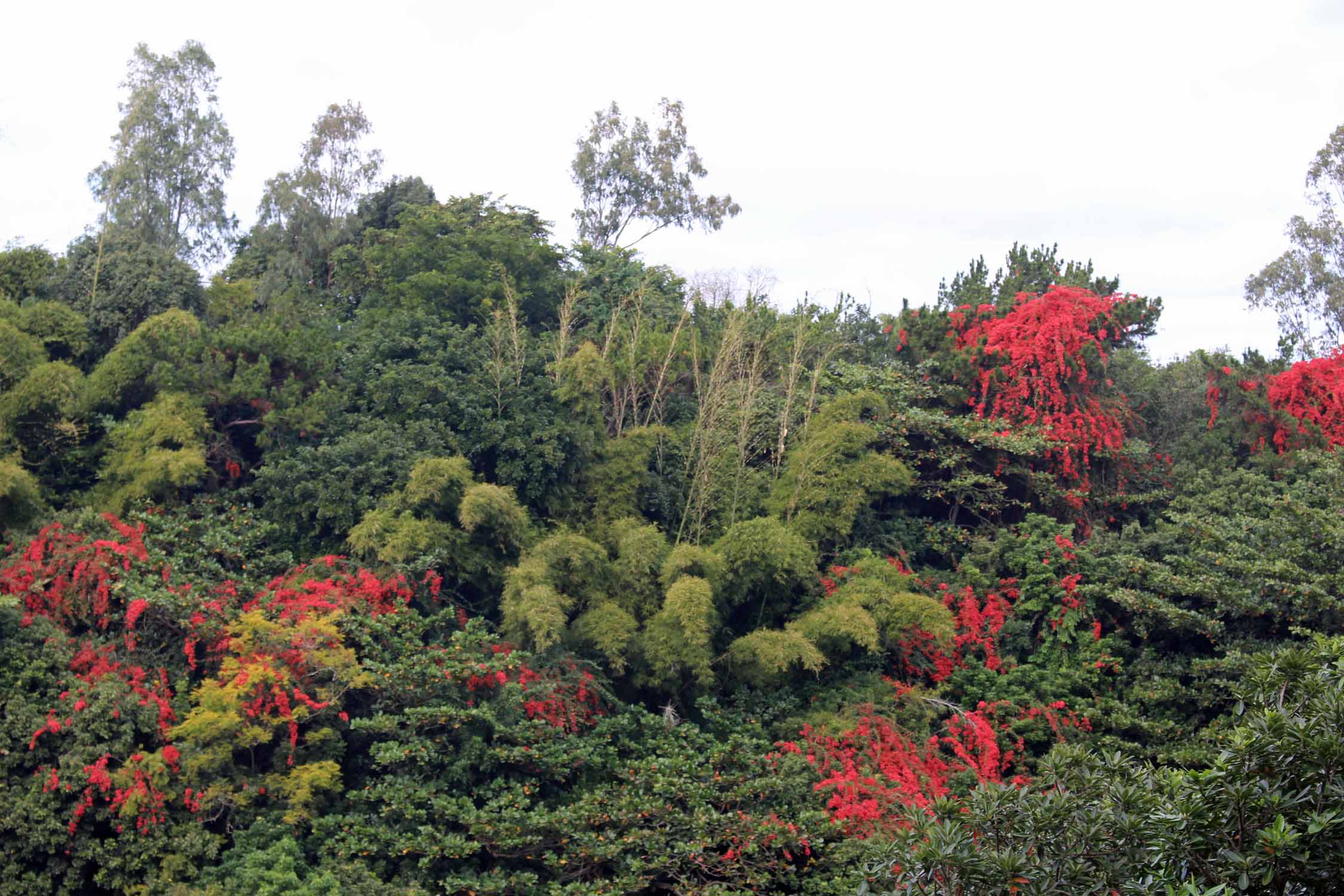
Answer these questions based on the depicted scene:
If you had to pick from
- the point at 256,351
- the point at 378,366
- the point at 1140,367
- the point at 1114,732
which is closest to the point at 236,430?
the point at 256,351

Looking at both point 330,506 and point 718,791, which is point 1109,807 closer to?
point 718,791

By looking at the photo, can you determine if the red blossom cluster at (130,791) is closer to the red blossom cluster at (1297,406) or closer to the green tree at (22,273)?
the green tree at (22,273)

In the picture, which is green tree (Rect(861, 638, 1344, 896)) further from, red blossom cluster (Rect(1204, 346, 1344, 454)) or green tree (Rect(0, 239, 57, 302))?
green tree (Rect(0, 239, 57, 302))

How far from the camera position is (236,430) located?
38.2 ft

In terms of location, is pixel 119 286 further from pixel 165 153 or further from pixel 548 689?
pixel 548 689

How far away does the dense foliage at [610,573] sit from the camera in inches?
298

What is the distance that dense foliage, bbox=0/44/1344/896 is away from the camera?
757 centimetres

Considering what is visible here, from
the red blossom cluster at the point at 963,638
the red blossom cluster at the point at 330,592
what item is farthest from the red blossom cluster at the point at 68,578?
the red blossom cluster at the point at 963,638

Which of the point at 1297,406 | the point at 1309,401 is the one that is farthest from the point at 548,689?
the point at 1309,401

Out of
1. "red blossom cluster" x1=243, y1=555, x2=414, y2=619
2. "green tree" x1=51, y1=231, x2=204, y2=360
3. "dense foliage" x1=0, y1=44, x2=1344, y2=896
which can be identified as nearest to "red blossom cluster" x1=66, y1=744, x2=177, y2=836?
"dense foliage" x1=0, y1=44, x2=1344, y2=896

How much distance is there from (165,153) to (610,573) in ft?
32.1

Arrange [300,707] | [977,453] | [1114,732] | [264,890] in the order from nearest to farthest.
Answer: [264,890] < [300,707] < [1114,732] < [977,453]

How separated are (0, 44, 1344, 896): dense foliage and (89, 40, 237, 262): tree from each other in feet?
0.22

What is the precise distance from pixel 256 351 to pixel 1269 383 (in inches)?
482
